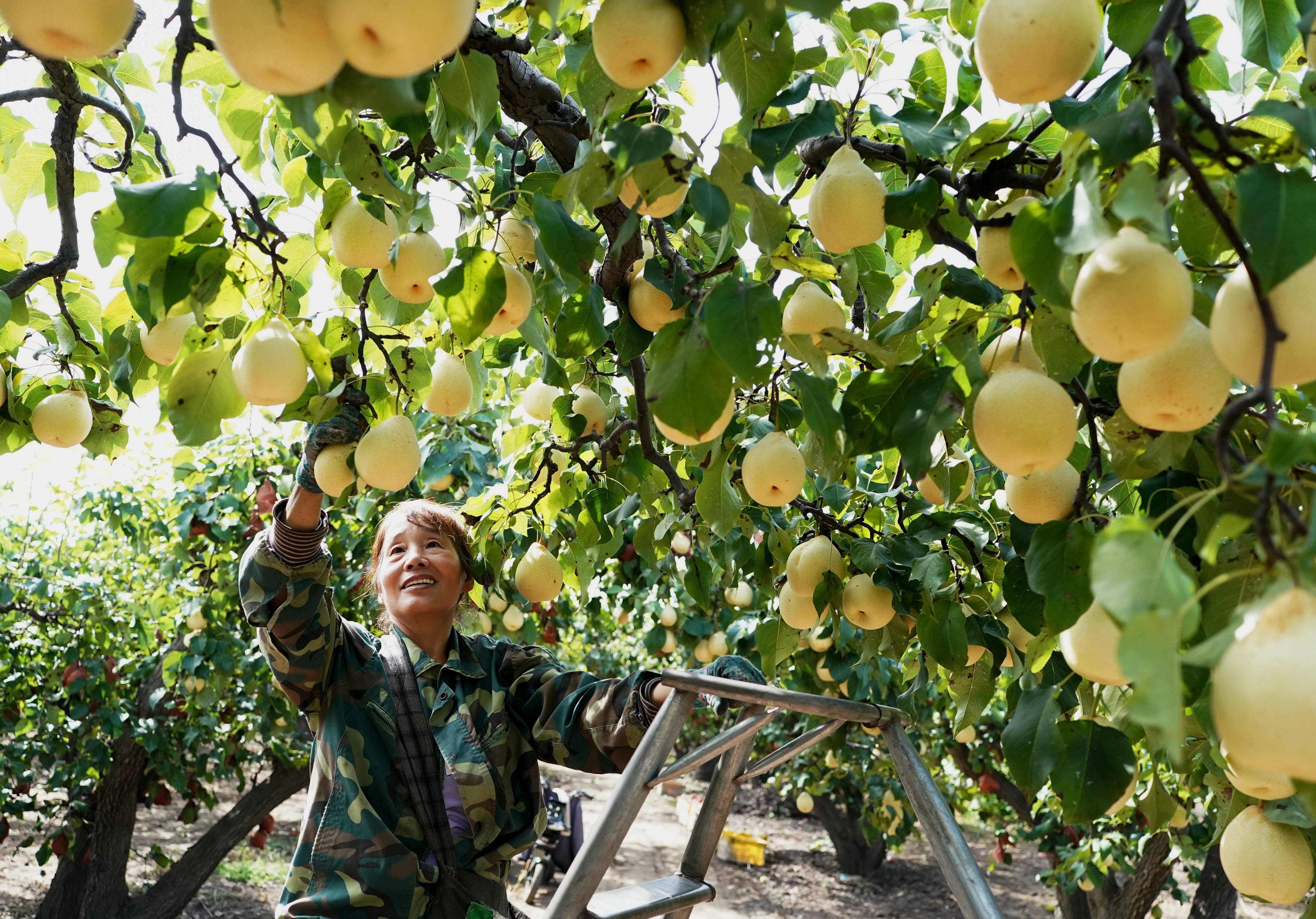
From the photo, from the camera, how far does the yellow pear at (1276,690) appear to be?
1.74 feet

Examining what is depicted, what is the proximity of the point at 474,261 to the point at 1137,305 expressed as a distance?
67cm

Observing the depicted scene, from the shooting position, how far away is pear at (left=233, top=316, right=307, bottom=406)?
1.11m

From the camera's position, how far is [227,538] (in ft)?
16.9

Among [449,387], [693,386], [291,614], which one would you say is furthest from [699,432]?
[291,614]

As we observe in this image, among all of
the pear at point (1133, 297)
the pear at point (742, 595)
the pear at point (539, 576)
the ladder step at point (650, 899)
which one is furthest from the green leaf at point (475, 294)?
the pear at point (742, 595)

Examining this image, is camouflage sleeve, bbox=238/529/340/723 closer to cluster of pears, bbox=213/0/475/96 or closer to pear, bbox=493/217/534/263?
pear, bbox=493/217/534/263

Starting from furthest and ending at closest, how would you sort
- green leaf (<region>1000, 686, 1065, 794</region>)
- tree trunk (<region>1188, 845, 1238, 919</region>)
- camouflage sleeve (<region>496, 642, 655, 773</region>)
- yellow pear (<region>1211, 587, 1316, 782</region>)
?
tree trunk (<region>1188, 845, 1238, 919</region>) < camouflage sleeve (<region>496, 642, 655, 773</region>) < green leaf (<region>1000, 686, 1065, 794</region>) < yellow pear (<region>1211, 587, 1316, 782</region>)

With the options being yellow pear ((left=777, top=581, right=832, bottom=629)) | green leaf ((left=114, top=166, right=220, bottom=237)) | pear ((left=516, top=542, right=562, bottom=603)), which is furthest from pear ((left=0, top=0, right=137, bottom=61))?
pear ((left=516, top=542, right=562, bottom=603))

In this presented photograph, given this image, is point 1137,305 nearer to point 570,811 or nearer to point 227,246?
point 227,246

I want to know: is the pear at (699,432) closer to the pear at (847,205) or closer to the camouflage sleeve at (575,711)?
the pear at (847,205)

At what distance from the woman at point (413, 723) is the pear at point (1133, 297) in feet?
4.52

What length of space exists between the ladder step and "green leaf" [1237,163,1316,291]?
134cm

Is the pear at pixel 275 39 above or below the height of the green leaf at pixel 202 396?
below

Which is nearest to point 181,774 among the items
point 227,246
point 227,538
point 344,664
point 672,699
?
point 227,538
